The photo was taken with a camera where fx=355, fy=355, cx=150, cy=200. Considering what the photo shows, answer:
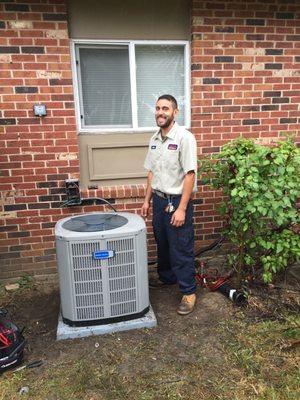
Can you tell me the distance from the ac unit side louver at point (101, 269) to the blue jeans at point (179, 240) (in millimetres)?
335

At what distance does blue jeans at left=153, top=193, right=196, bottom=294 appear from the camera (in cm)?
329

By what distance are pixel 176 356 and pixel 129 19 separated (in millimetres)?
3356

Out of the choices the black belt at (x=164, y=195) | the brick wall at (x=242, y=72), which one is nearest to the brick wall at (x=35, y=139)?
the black belt at (x=164, y=195)

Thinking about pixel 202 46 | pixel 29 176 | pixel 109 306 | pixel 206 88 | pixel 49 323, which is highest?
pixel 202 46

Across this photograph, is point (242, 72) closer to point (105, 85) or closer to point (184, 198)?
point (105, 85)

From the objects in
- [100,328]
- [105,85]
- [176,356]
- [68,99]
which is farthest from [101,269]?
[105,85]

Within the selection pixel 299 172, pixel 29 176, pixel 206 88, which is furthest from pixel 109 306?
pixel 206 88

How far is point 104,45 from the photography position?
12.6 ft

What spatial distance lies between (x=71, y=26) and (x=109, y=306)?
9.34 feet

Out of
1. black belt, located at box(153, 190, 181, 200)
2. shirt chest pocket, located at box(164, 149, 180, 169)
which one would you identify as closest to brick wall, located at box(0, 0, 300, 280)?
black belt, located at box(153, 190, 181, 200)

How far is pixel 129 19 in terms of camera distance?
3.81m

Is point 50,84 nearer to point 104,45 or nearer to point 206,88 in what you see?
point 104,45

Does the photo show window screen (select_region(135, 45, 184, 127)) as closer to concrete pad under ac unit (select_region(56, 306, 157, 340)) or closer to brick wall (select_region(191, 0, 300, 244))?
brick wall (select_region(191, 0, 300, 244))

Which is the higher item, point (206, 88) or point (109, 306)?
point (206, 88)
